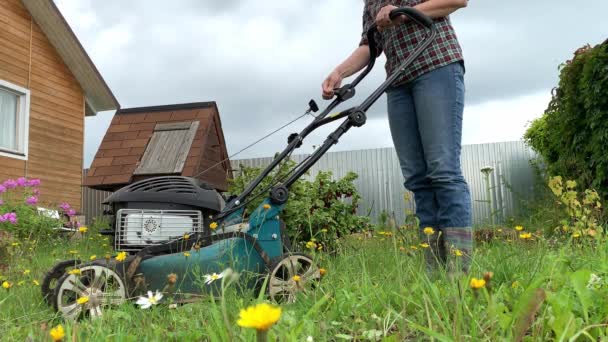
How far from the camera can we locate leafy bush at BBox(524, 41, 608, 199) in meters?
5.19

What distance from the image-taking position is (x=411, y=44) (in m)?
2.76

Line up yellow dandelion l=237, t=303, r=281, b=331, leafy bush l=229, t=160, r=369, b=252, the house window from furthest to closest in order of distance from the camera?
the house window, leafy bush l=229, t=160, r=369, b=252, yellow dandelion l=237, t=303, r=281, b=331

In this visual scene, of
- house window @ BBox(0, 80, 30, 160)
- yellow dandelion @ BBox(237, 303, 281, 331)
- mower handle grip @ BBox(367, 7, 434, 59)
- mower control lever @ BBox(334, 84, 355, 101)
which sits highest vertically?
house window @ BBox(0, 80, 30, 160)

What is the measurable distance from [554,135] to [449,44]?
4152 millimetres

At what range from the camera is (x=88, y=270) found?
2.36 meters

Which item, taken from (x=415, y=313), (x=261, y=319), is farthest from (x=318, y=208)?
(x=261, y=319)

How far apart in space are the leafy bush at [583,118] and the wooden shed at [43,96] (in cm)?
731

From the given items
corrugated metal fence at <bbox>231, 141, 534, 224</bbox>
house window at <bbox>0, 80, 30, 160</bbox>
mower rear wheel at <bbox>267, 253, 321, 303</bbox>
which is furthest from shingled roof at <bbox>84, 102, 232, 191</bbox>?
mower rear wheel at <bbox>267, 253, 321, 303</bbox>

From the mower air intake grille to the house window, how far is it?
284 inches

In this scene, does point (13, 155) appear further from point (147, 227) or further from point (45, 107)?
point (147, 227)

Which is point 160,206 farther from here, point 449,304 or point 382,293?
point 449,304

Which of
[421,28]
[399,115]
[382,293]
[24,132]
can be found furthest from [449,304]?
[24,132]

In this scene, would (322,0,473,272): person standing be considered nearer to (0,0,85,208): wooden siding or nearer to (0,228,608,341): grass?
(0,228,608,341): grass

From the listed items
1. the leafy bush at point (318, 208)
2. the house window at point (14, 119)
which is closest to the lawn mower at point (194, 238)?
the leafy bush at point (318, 208)
